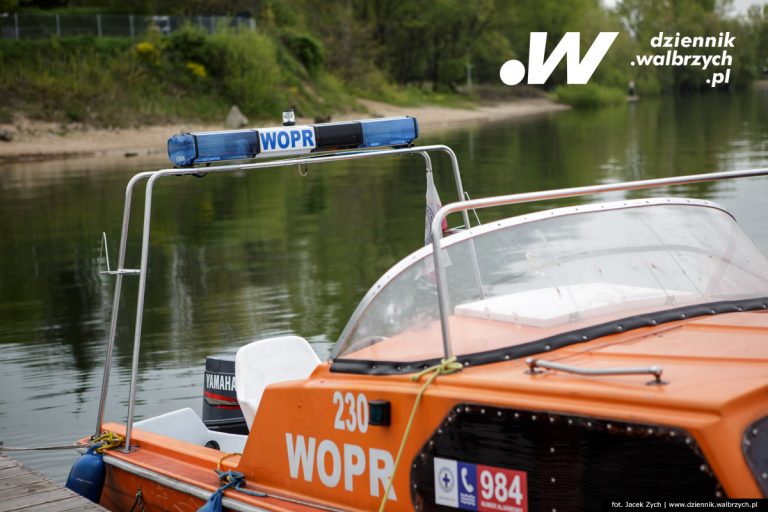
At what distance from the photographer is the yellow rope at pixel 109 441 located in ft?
18.3

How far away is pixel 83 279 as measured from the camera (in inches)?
593

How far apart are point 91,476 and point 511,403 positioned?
2.83m

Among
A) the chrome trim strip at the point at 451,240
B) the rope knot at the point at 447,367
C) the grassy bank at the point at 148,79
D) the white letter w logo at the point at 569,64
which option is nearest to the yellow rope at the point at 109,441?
the chrome trim strip at the point at 451,240

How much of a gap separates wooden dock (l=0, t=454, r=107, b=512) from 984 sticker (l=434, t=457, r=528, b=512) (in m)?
2.11

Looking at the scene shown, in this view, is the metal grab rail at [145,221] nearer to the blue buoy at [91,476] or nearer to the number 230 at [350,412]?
the blue buoy at [91,476]

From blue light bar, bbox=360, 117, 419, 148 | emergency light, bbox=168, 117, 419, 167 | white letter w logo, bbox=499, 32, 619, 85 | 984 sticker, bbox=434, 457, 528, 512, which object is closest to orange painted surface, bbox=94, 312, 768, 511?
984 sticker, bbox=434, 457, 528, 512

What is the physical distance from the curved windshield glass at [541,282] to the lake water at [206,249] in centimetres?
418

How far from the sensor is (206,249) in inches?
676

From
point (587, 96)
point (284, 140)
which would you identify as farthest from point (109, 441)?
point (587, 96)

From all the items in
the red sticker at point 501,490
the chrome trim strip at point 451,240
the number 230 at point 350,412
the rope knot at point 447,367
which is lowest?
the red sticker at point 501,490

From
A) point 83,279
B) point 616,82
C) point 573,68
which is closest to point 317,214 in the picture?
point 83,279

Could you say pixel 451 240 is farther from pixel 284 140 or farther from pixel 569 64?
pixel 569 64

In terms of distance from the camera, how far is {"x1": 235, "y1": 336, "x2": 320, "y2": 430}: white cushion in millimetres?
5457

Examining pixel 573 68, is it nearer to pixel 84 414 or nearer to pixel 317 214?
pixel 317 214
